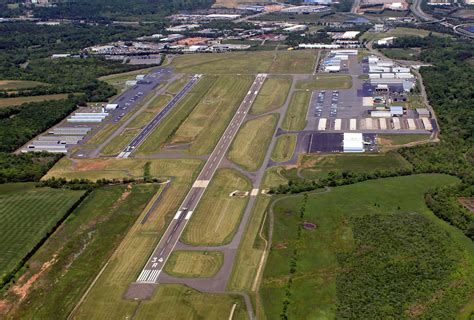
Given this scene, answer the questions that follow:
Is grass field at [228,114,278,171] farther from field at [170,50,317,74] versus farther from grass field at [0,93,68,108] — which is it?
grass field at [0,93,68,108]

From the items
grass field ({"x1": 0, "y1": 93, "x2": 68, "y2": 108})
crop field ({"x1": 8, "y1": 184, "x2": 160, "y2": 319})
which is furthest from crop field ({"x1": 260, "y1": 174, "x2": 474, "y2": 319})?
grass field ({"x1": 0, "y1": 93, "x2": 68, "y2": 108})

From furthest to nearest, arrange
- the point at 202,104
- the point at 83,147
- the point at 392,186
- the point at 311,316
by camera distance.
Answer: the point at 202,104, the point at 83,147, the point at 392,186, the point at 311,316

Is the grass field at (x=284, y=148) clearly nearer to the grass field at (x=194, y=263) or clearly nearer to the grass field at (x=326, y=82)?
the grass field at (x=194, y=263)

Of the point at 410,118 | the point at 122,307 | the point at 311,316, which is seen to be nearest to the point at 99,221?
the point at 122,307

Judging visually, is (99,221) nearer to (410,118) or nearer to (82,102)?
(82,102)

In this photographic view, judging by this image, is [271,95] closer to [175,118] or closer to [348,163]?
[175,118]
